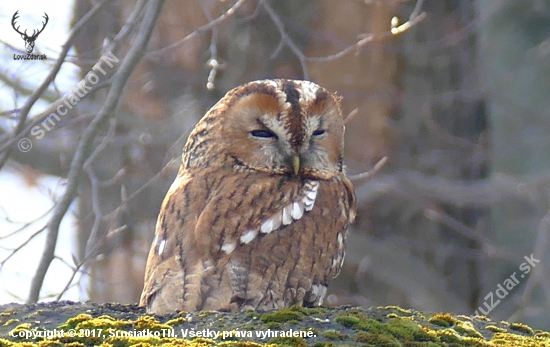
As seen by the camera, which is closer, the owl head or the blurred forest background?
the owl head

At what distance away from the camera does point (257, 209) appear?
124 inches

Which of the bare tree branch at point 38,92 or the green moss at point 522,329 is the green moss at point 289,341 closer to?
the green moss at point 522,329

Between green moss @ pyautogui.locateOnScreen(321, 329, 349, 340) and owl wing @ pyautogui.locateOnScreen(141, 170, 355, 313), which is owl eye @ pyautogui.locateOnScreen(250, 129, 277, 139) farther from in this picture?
green moss @ pyautogui.locateOnScreen(321, 329, 349, 340)

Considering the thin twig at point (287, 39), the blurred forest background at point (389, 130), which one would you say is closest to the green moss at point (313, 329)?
the thin twig at point (287, 39)

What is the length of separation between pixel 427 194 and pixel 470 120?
1712 mm

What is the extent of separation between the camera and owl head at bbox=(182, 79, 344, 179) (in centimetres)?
355

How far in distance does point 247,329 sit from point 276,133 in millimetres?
1439

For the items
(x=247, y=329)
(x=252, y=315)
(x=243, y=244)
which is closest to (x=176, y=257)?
(x=243, y=244)

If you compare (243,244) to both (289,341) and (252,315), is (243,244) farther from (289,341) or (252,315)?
(289,341)

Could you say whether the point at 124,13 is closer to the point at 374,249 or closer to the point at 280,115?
the point at 374,249

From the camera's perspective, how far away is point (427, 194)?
7.49 metres

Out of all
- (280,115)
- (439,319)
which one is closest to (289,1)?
A: (280,115)

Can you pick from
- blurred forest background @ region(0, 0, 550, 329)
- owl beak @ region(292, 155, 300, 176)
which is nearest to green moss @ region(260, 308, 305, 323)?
owl beak @ region(292, 155, 300, 176)

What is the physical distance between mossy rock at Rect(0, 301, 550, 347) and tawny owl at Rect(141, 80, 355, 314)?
33cm
